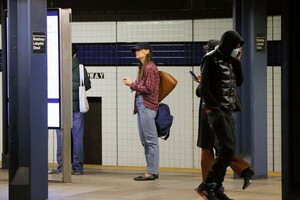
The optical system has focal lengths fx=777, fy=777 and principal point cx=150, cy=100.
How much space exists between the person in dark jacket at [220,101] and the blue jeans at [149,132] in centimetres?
262

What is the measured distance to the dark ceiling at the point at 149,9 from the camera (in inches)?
503

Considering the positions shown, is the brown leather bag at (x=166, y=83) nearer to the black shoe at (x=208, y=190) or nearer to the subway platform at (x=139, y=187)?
the subway platform at (x=139, y=187)

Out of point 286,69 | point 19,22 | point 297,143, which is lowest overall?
point 297,143

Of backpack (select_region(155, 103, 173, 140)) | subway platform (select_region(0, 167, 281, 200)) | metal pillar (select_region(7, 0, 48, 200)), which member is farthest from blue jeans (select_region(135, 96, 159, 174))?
metal pillar (select_region(7, 0, 48, 200))

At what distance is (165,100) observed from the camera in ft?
42.7

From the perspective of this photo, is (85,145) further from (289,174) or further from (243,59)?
(289,174)

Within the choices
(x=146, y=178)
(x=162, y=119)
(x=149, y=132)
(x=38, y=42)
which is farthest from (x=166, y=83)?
(x=38, y=42)

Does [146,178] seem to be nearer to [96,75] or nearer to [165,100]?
[165,100]

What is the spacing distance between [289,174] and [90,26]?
6436mm

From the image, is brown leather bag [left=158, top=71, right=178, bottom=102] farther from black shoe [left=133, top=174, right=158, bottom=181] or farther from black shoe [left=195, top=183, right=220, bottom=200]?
black shoe [left=195, top=183, right=220, bottom=200]

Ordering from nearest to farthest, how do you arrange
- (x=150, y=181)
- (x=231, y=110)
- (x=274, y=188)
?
(x=231, y=110)
(x=274, y=188)
(x=150, y=181)

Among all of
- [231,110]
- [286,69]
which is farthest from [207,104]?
[286,69]

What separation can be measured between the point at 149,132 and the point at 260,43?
205 centimetres

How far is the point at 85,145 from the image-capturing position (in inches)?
532
